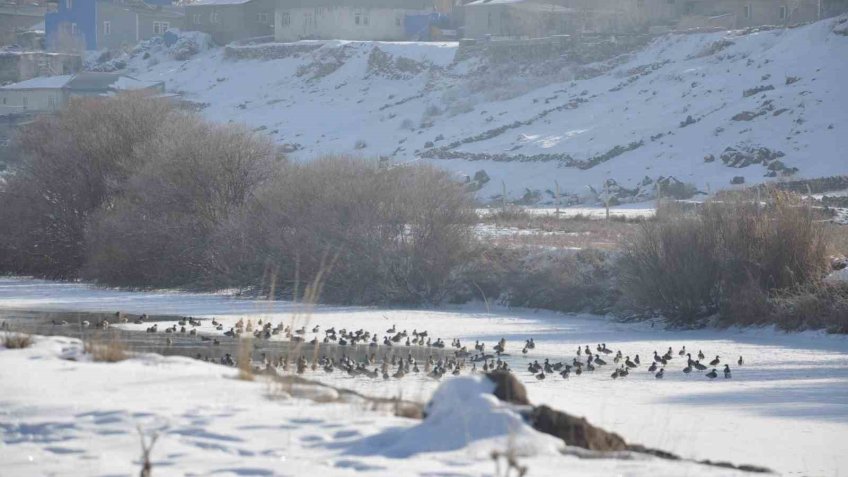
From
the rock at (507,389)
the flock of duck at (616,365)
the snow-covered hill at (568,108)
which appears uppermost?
the snow-covered hill at (568,108)

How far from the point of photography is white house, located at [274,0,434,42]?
88125mm

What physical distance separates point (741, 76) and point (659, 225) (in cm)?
3010

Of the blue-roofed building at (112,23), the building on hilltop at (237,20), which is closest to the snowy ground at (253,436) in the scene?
the building on hilltop at (237,20)

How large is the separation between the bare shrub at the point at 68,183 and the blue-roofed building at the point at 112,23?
66.9 metres

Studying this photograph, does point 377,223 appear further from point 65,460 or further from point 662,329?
point 65,460

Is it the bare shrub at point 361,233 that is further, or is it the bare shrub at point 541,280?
the bare shrub at point 361,233

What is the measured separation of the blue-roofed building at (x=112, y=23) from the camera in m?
105

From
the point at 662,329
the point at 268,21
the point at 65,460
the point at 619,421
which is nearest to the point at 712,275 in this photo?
the point at 662,329

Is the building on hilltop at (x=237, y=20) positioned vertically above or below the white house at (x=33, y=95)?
above

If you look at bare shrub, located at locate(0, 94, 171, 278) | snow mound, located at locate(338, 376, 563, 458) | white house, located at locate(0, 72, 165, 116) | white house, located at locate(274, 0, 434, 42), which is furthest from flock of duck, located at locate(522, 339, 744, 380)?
white house, located at locate(274, 0, 434, 42)

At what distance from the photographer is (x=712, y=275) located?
27.7 metres

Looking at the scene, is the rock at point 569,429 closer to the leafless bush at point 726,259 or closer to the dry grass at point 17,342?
the dry grass at point 17,342

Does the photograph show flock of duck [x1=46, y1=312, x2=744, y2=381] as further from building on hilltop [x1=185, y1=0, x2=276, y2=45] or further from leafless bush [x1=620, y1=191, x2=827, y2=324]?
building on hilltop [x1=185, y1=0, x2=276, y2=45]

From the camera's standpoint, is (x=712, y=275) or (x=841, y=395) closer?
(x=841, y=395)
